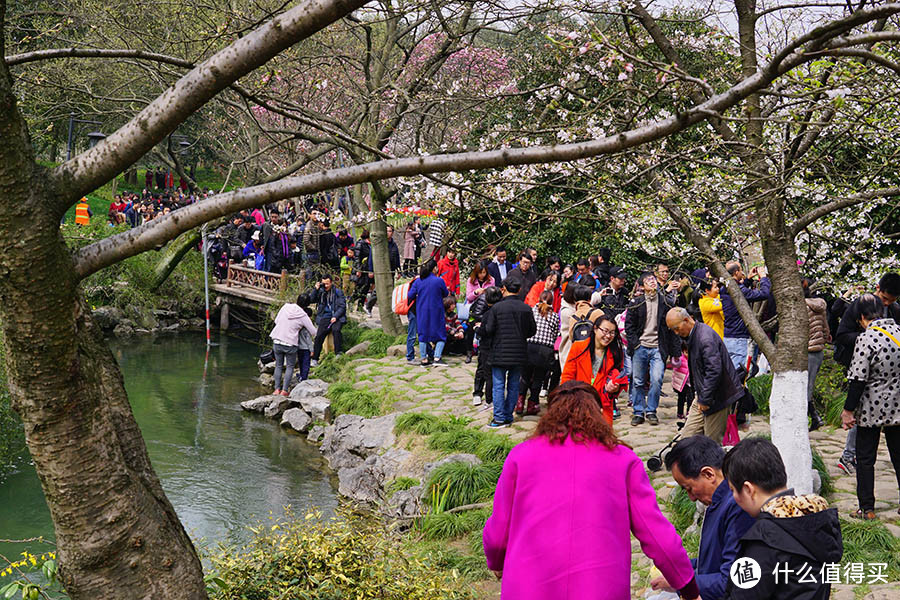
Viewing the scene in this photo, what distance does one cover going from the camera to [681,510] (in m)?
6.81

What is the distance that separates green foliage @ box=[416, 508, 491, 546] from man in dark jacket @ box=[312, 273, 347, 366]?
8.59 metres

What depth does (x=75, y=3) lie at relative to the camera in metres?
17.9

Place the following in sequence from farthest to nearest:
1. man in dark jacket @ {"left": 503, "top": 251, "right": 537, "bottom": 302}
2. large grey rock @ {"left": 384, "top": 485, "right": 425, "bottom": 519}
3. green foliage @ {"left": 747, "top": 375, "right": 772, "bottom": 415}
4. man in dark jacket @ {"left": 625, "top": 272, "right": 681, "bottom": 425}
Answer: man in dark jacket @ {"left": 503, "top": 251, "right": 537, "bottom": 302} < green foliage @ {"left": 747, "top": 375, "right": 772, "bottom": 415} < man in dark jacket @ {"left": 625, "top": 272, "right": 681, "bottom": 425} < large grey rock @ {"left": 384, "top": 485, "right": 425, "bottom": 519}

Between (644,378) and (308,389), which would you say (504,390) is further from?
(308,389)

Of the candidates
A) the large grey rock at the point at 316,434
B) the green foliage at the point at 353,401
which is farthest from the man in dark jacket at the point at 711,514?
the large grey rock at the point at 316,434

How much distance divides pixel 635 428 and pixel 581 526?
6.76 m

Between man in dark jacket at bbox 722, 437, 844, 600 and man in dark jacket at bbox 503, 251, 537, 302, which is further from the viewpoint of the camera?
man in dark jacket at bbox 503, 251, 537, 302

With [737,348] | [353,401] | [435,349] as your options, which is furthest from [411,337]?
[737,348]

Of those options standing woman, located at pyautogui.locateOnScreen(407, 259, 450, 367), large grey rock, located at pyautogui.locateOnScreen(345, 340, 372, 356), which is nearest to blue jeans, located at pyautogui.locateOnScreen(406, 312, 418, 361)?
standing woman, located at pyautogui.locateOnScreen(407, 259, 450, 367)

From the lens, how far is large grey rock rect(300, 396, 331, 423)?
13.5 m

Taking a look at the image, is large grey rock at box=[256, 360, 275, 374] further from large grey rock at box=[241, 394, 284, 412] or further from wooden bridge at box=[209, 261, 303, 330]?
large grey rock at box=[241, 394, 284, 412]

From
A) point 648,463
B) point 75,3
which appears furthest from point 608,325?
point 75,3

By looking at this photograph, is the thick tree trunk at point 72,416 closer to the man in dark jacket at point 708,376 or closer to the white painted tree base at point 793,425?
the white painted tree base at point 793,425

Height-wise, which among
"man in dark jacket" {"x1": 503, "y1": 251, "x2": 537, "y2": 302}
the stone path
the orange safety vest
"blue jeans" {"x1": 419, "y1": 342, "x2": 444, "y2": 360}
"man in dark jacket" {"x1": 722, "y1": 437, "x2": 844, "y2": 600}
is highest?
the orange safety vest
